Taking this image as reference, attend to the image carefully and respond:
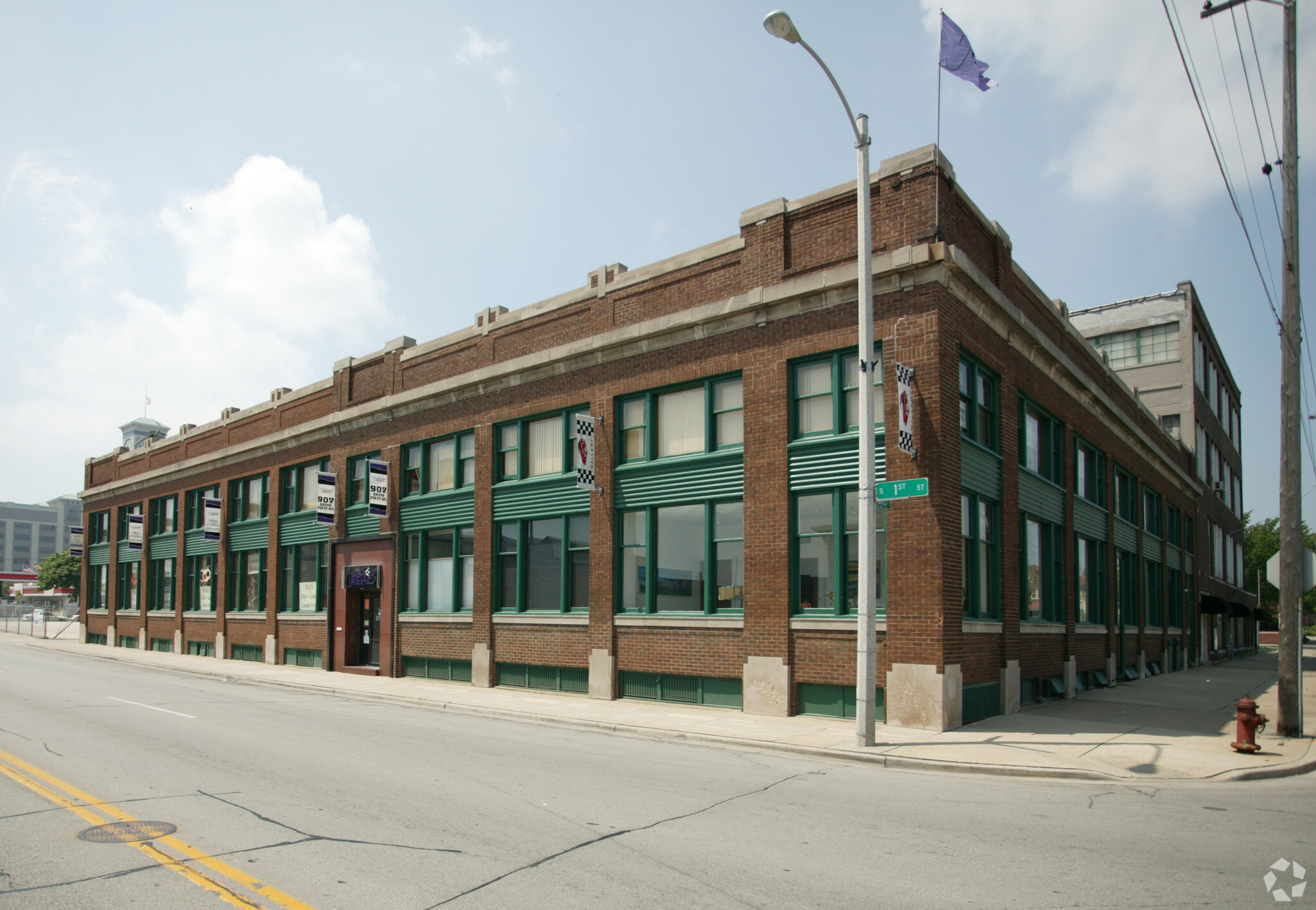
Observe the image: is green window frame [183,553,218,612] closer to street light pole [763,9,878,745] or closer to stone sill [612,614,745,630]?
stone sill [612,614,745,630]

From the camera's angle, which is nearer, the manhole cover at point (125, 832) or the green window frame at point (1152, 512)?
the manhole cover at point (125, 832)

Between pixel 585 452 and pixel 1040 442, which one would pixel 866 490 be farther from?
pixel 1040 442

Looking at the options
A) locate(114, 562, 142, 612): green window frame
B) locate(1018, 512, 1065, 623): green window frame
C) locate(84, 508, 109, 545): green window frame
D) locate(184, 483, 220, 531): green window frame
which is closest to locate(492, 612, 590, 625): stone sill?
locate(1018, 512, 1065, 623): green window frame

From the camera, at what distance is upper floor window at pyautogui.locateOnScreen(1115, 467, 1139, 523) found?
28.6 m

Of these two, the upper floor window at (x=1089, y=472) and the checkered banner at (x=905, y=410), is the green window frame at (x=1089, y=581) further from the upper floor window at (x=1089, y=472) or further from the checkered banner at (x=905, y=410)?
the checkered banner at (x=905, y=410)

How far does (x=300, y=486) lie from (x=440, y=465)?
821 centimetres

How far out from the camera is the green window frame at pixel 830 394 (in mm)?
16266

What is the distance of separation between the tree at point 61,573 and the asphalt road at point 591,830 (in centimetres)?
10255

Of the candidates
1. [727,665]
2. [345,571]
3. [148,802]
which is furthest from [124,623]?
[148,802]

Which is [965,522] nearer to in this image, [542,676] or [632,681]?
[632,681]

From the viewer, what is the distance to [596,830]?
788 cm

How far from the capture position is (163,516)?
130ft

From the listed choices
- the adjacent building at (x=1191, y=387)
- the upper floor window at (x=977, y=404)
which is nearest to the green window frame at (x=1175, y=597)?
the adjacent building at (x=1191, y=387)

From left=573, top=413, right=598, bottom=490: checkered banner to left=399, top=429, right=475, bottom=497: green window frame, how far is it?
4.96 meters
